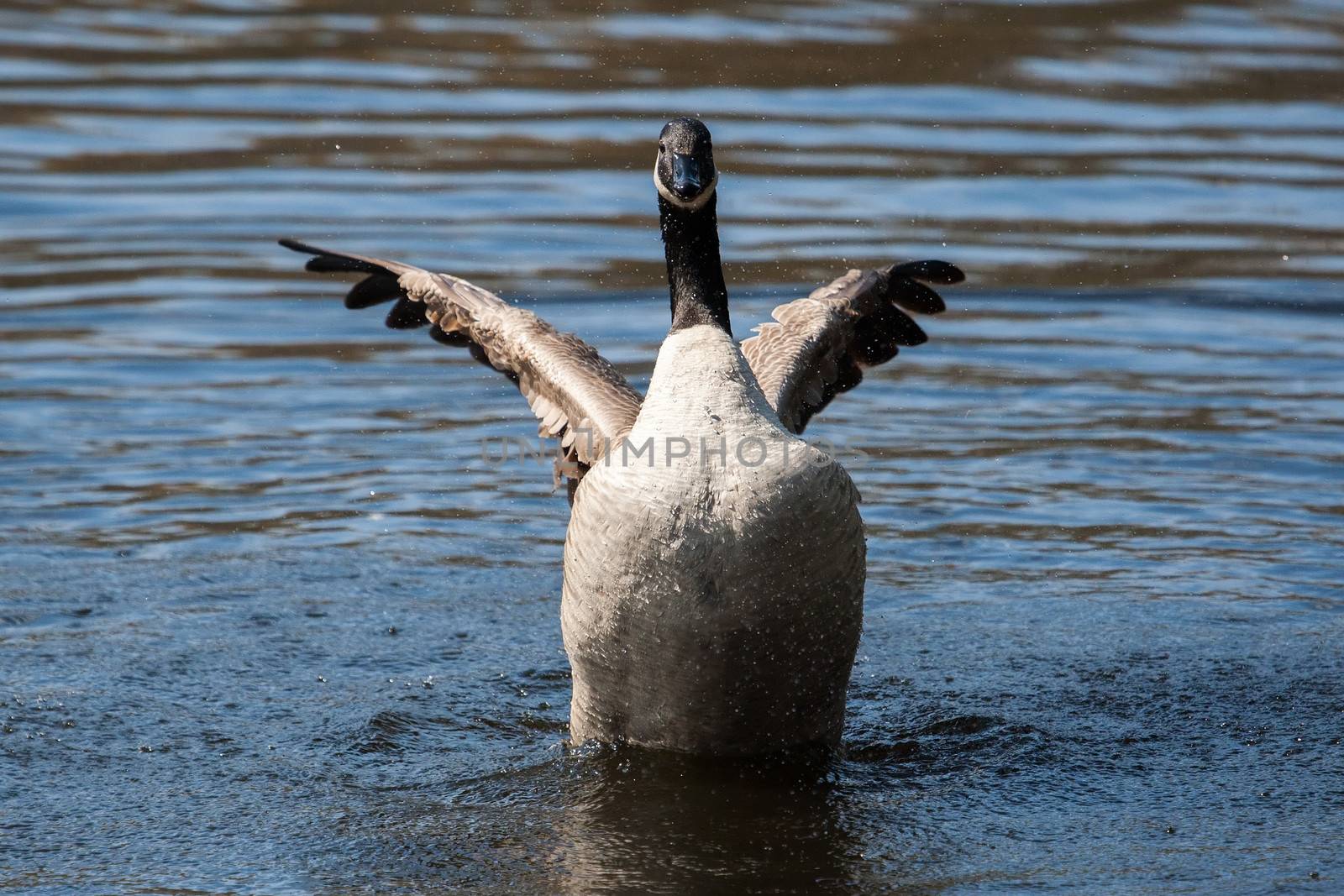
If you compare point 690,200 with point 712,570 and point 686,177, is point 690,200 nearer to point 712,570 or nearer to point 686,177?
point 686,177

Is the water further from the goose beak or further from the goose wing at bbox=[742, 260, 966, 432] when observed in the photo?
the goose beak

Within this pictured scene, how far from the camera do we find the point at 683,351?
600 cm

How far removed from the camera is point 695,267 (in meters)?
6.38

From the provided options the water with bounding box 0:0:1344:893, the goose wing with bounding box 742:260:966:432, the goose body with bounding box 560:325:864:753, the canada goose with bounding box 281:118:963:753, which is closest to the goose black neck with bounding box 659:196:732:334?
the canada goose with bounding box 281:118:963:753

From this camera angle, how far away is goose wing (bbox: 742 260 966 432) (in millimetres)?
7371

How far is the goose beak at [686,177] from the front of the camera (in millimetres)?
6207

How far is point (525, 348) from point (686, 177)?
1.53 meters

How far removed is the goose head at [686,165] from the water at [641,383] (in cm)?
193

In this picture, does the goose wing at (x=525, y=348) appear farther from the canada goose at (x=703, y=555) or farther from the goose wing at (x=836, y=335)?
→ the goose wing at (x=836, y=335)

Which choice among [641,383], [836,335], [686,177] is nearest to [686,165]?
[686,177]

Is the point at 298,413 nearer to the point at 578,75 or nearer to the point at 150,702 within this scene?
the point at 150,702

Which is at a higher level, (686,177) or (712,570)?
(686,177)

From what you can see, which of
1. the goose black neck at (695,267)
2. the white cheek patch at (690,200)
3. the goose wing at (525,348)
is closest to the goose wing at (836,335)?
the goose wing at (525,348)

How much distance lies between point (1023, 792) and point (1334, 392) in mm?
5861
